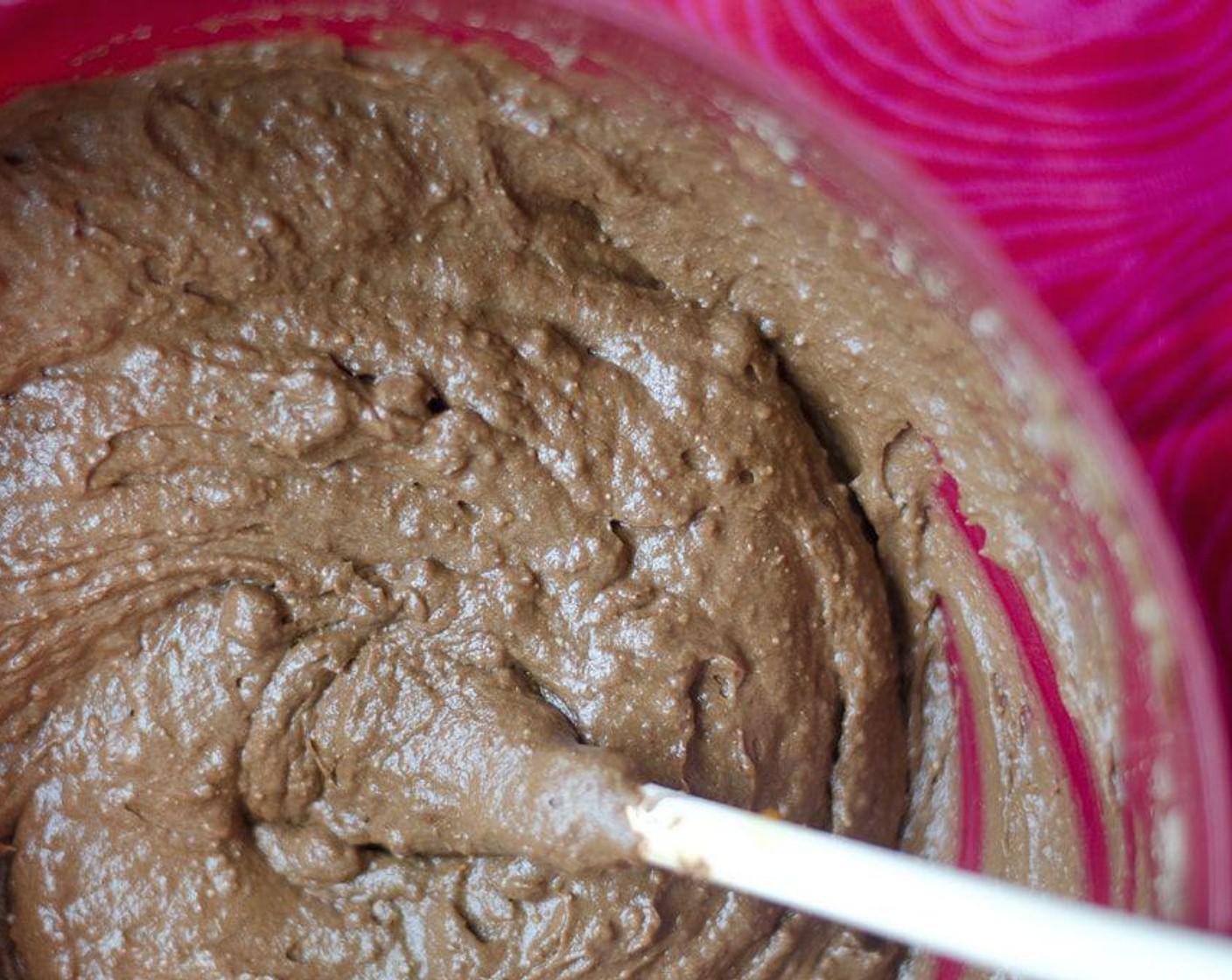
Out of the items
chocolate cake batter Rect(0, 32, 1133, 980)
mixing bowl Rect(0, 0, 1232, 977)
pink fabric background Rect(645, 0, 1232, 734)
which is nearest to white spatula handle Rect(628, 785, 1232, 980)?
chocolate cake batter Rect(0, 32, 1133, 980)

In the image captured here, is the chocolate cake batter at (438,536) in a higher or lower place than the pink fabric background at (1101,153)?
lower

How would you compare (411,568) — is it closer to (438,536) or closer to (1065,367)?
(438,536)

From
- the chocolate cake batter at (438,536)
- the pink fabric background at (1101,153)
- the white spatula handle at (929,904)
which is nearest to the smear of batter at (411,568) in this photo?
the chocolate cake batter at (438,536)

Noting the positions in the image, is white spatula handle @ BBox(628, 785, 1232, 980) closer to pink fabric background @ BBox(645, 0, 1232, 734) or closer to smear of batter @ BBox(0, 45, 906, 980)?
smear of batter @ BBox(0, 45, 906, 980)

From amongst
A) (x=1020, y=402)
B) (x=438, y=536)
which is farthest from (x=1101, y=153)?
Answer: (x=438, y=536)

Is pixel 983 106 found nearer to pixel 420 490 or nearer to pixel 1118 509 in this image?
pixel 1118 509

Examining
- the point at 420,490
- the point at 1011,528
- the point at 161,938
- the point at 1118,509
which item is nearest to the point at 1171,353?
the point at 1011,528

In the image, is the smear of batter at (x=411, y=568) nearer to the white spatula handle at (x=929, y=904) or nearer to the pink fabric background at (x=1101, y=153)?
the white spatula handle at (x=929, y=904)
